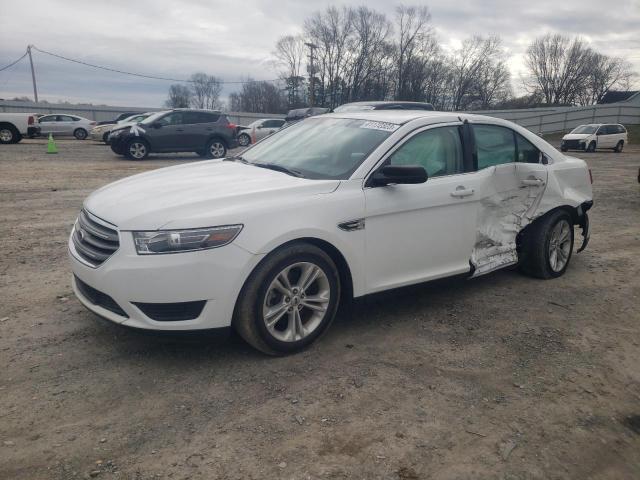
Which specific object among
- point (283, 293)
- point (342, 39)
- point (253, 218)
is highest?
point (342, 39)

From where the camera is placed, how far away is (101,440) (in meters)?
Result: 2.60

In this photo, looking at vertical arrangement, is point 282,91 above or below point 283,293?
above

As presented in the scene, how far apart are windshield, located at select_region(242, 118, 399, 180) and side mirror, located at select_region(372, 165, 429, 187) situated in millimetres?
232

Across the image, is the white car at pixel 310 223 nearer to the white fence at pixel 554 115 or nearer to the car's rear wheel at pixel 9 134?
the car's rear wheel at pixel 9 134

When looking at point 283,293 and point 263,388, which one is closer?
point 263,388

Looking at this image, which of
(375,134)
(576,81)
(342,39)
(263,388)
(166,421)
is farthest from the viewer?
(576,81)

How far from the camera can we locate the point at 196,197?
3324mm

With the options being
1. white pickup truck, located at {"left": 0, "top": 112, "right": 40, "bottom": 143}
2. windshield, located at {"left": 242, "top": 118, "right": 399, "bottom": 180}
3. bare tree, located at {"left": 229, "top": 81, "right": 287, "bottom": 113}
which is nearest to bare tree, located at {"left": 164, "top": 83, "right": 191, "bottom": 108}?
bare tree, located at {"left": 229, "top": 81, "right": 287, "bottom": 113}

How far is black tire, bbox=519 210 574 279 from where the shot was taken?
5109 mm

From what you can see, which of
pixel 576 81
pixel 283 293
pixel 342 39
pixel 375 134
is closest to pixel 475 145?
pixel 375 134

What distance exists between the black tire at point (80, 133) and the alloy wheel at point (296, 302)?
29349 mm

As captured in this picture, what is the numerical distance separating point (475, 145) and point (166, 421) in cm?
333

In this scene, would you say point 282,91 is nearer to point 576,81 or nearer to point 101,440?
point 576,81

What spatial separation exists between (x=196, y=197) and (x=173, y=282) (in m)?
0.61
